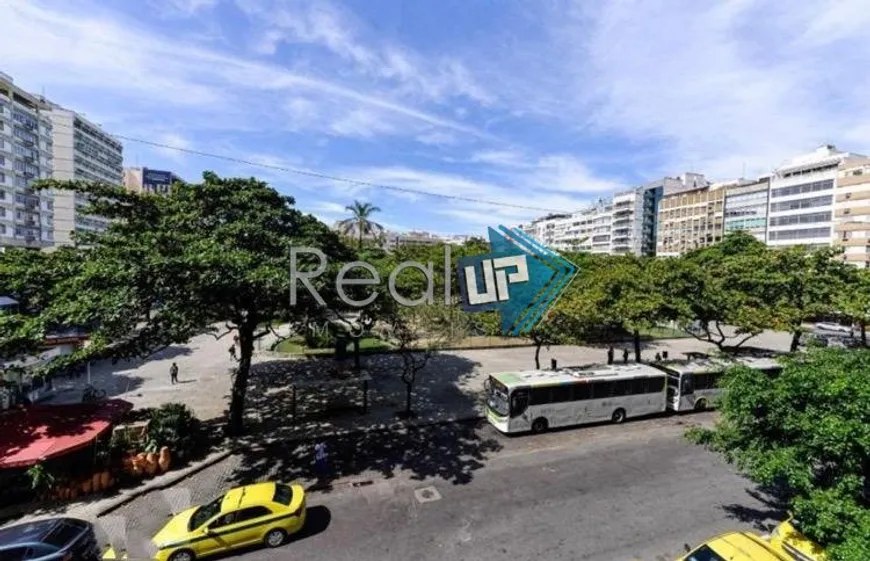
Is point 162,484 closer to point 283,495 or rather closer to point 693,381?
point 283,495

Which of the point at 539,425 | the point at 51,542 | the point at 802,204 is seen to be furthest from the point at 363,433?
the point at 802,204

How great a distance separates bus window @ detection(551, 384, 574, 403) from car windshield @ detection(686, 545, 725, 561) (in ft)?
30.5

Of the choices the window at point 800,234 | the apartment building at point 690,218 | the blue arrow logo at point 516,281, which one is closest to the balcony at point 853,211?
the window at point 800,234

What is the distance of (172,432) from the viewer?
15.0 metres

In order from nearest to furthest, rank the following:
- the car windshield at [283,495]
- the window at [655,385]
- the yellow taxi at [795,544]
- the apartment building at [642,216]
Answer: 1. the yellow taxi at [795,544]
2. the car windshield at [283,495]
3. the window at [655,385]
4. the apartment building at [642,216]

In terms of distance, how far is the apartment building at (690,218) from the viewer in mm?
88375

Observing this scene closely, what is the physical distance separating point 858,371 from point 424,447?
41.9 feet

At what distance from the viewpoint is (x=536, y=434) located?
18.3 metres

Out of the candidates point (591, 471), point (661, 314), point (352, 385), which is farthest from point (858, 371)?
point (352, 385)

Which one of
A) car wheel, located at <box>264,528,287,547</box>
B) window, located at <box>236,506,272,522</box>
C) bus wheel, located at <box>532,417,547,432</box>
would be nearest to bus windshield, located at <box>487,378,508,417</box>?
bus wheel, located at <box>532,417,547,432</box>

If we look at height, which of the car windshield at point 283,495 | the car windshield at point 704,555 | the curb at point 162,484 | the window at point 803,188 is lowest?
the curb at point 162,484

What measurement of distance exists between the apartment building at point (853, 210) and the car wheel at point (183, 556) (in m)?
75.9

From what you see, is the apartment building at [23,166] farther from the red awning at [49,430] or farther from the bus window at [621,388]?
the bus window at [621,388]

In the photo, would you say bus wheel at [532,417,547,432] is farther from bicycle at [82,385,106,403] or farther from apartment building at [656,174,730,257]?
apartment building at [656,174,730,257]
